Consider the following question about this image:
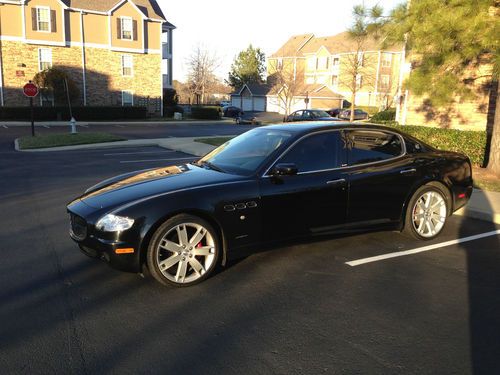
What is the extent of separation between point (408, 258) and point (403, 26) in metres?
6.95

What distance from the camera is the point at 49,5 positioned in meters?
33.4

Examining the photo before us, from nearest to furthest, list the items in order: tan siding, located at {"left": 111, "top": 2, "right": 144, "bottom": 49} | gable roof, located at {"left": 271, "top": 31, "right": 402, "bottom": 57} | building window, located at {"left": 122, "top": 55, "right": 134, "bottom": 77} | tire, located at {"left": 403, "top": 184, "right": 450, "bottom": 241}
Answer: tire, located at {"left": 403, "top": 184, "right": 450, "bottom": 241} < tan siding, located at {"left": 111, "top": 2, "right": 144, "bottom": 49} < building window, located at {"left": 122, "top": 55, "right": 134, "bottom": 77} < gable roof, located at {"left": 271, "top": 31, "right": 402, "bottom": 57}

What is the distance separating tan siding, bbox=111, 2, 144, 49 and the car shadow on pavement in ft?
119

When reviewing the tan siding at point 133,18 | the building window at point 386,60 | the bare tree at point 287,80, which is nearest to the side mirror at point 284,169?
the tan siding at point 133,18

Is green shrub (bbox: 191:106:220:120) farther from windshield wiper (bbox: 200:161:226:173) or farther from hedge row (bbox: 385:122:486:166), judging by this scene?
windshield wiper (bbox: 200:161:226:173)

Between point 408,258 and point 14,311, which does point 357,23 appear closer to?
point 408,258

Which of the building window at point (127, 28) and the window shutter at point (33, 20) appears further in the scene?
the building window at point (127, 28)

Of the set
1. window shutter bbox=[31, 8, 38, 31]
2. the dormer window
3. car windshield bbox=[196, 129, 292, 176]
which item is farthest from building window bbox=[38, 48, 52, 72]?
car windshield bbox=[196, 129, 292, 176]

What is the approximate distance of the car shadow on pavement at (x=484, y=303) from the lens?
3.18 m

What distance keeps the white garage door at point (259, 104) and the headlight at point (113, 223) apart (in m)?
62.9

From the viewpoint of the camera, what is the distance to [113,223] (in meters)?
4.10

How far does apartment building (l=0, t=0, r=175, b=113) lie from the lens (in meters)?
32.7

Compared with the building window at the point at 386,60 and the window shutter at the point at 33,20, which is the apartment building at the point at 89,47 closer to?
the window shutter at the point at 33,20

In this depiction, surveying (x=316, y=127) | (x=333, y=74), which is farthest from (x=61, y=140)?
(x=333, y=74)
